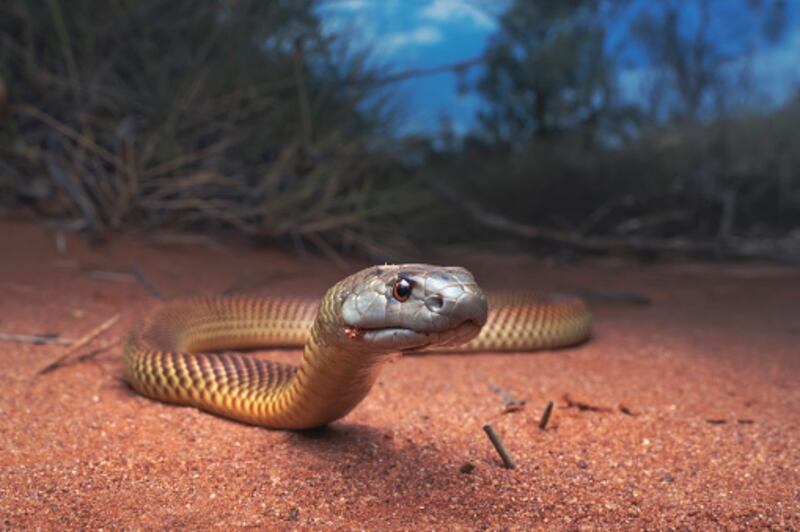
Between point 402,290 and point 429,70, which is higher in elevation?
point 429,70

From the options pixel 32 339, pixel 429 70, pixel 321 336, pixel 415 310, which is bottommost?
pixel 32 339

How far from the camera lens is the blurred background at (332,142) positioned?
6.05 metres

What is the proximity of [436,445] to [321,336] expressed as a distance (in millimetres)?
727

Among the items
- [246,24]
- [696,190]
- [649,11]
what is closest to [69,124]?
[246,24]

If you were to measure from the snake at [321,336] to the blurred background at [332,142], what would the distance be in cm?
200

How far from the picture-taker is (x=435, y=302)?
177 centimetres

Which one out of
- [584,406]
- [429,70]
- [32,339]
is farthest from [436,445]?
[429,70]

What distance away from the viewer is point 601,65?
10.3 metres

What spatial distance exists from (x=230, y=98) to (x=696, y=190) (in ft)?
21.1

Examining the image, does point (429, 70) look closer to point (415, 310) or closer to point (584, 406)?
point (584, 406)

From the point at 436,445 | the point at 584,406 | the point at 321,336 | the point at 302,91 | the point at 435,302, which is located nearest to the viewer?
the point at 435,302

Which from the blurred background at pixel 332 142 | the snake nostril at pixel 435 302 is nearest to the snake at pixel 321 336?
the snake nostril at pixel 435 302

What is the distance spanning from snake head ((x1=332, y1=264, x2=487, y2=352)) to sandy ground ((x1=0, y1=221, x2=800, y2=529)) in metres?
0.48

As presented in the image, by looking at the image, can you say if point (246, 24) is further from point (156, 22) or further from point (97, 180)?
point (97, 180)
